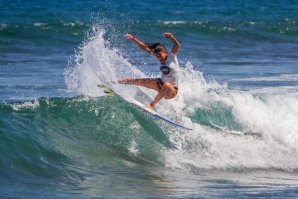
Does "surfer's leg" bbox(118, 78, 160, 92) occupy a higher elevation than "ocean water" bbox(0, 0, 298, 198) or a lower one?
higher

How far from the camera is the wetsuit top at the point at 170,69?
1184 centimetres

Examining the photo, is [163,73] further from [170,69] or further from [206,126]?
[206,126]

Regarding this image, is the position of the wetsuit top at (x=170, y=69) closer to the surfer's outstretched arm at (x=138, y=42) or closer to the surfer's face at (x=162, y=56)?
the surfer's face at (x=162, y=56)

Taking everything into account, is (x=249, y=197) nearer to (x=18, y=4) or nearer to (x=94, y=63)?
(x=94, y=63)

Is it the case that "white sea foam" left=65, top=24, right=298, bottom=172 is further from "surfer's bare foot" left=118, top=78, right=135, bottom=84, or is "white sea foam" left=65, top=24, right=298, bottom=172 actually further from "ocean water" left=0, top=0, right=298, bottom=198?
"surfer's bare foot" left=118, top=78, right=135, bottom=84

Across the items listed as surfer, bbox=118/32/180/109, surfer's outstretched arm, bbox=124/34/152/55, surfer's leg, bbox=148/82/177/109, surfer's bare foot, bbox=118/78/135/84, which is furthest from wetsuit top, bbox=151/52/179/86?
surfer's bare foot, bbox=118/78/135/84

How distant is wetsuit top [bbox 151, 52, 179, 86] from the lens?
38.8 ft

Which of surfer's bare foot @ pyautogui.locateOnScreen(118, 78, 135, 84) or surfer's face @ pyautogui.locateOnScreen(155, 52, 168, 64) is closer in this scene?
surfer's face @ pyautogui.locateOnScreen(155, 52, 168, 64)

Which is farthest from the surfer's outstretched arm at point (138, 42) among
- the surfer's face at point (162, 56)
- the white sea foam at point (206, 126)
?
the white sea foam at point (206, 126)

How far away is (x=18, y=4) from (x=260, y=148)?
29700 mm

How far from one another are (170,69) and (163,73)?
199 millimetres

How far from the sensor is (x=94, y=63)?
12.9 metres

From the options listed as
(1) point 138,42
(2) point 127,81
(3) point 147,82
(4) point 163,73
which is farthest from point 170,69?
(2) point 127,81

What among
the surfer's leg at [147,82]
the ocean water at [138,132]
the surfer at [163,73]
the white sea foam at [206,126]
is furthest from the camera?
the surfer's leg at [147,82]
